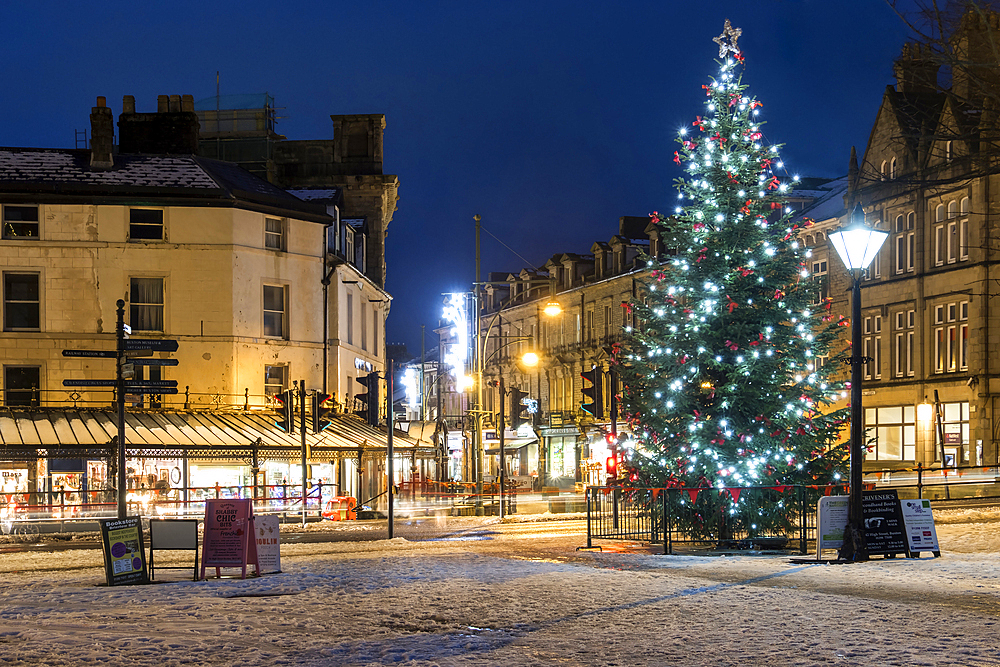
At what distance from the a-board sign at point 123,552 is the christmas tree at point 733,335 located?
32.0 ft

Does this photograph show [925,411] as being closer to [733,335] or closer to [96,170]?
[733,335]

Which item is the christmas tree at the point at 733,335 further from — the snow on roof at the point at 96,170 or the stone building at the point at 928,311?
the snow on roof at the point at 96,170

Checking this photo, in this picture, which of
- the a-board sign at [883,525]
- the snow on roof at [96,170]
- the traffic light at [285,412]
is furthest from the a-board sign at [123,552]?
the snow on roof at [96,170]

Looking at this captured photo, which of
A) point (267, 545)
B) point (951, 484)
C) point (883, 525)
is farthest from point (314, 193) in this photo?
point (883, 525)

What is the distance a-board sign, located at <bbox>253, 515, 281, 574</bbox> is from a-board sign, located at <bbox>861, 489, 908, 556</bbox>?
9246 mm

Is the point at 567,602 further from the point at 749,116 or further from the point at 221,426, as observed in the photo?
the point at 221,426

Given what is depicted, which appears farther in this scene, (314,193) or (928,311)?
(314,193)

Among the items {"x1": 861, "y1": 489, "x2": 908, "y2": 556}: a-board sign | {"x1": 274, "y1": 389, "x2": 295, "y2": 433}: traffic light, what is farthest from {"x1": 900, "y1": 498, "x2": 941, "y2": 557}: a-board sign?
{"x1": 274, "y1": 389, "x2": 295, "y2": 433}: traffic light

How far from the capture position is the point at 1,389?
36750 millimetres

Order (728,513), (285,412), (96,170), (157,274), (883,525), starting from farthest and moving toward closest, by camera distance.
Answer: (96,170) < (157,274) < (285,412) < (728,513) < (883,525)

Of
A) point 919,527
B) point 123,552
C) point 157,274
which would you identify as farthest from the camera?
point 157,274

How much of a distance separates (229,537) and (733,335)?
10071 millimetres

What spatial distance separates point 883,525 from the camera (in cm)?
1786

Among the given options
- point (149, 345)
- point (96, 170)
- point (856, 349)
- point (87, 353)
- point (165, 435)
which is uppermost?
point (96, 170)
